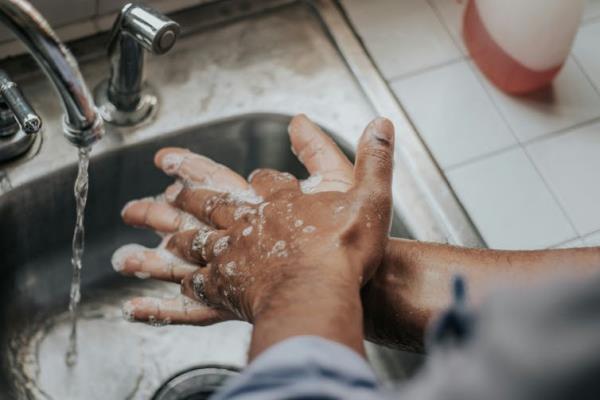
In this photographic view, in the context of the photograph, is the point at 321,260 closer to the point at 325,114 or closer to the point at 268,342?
the point at 268,342

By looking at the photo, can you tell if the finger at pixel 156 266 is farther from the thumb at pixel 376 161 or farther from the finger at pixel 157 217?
the thumb at pixel 376 161

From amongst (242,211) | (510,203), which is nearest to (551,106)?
(510,203)

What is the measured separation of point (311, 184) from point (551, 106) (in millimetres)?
400

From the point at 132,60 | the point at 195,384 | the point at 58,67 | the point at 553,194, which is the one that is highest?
the point at 58,67

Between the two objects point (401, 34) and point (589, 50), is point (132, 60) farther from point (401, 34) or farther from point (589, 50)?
point (589, 50)

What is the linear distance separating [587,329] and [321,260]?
33 centimetres

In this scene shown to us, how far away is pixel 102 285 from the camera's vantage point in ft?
3.33

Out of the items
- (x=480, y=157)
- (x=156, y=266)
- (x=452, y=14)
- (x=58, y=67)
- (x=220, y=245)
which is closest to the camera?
(x=58, y=67)

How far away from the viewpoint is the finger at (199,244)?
779 millimetres

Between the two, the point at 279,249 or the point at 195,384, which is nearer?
the point at 279,249

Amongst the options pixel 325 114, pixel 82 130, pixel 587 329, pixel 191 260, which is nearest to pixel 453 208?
pixel 325 114

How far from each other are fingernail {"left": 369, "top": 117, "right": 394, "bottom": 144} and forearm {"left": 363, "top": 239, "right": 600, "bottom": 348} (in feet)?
0.36

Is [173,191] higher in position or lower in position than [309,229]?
lower

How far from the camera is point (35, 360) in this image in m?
0.95
